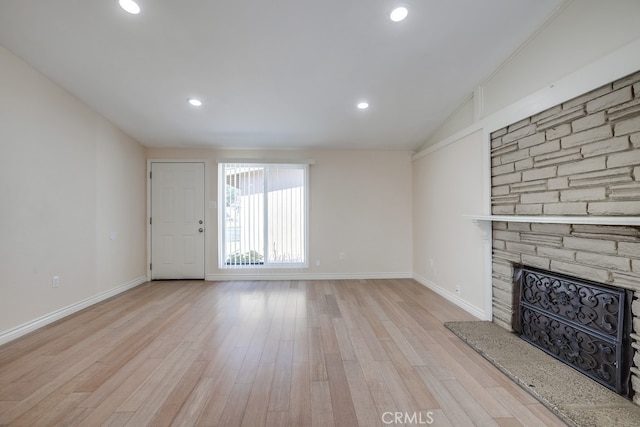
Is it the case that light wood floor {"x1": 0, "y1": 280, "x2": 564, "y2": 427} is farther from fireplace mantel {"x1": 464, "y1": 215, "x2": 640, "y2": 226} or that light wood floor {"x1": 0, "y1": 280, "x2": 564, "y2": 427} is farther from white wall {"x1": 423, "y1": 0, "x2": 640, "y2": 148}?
white wall {"x1": 423, "y1": 0, "x2": 640, "y2": 148}

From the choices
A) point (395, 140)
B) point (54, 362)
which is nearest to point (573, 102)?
point (395, 140)

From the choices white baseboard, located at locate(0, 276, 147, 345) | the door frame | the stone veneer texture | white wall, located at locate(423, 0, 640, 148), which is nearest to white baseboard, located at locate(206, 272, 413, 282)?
the door frame

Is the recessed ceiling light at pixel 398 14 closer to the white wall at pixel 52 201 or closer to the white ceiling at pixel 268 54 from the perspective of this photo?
the white ceiling at pixel 268 54

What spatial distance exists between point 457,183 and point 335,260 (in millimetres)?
2341

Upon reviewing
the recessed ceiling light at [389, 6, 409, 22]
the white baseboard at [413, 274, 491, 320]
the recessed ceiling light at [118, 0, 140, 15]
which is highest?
the recessed ceiling light at [118, 0, 140, 15]

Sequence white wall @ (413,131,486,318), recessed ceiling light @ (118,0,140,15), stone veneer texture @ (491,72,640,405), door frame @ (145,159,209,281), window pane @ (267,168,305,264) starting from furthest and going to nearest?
window pane @ (267,168,305,264) → door frame @ (145,159,209,281) → white wall @ (413,131,486,318) → recessed ceiling light @ (118,0,140,15) → stone veneer texture @ (491,72,640,405)

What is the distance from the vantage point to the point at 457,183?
333 centimetres

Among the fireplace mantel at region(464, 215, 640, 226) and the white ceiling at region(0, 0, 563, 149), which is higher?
the white ceiling at region(0, 0, 563, 149)

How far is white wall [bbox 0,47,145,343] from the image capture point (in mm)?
2371

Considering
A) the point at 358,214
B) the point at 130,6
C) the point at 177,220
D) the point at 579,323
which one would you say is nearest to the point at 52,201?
the point at 177,220

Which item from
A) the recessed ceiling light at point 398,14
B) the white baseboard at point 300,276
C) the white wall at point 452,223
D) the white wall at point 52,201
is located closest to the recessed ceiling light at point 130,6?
the white wall at point 52,201

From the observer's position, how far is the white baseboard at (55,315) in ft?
7.71

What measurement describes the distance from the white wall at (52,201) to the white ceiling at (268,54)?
292mm

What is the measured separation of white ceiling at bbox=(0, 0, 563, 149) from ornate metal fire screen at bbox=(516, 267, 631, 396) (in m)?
2.18
